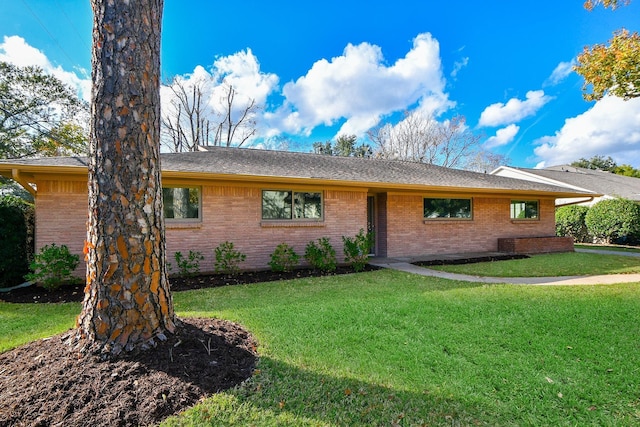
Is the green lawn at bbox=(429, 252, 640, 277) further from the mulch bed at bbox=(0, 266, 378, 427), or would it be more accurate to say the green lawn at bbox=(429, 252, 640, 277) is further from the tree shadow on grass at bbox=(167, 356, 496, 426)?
the mulch bed at bbox=(0, 266, 378, 427)

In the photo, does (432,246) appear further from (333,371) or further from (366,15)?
(366,15)

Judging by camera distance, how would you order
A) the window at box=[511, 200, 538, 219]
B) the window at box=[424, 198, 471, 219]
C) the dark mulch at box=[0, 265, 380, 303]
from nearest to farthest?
the dark mulch at box=[0, 265, 380, 303], the window at box=[424, 198, 471, 219], the window at box=[511, 200, 538, 219]

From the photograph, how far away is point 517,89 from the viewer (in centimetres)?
2402

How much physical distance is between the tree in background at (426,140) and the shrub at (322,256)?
25444 mm

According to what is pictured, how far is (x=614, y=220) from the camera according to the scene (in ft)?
54.6

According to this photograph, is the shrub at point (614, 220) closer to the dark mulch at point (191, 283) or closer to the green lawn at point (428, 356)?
the green lawn at point (428, 356)

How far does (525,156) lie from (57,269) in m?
43.8

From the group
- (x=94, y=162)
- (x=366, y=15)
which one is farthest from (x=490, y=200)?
(x=94, y=162)

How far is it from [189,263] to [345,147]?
3111 cm

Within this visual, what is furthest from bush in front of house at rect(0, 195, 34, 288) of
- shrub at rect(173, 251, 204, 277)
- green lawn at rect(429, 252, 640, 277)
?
green lawn at rect(429, 252, 640, 277)

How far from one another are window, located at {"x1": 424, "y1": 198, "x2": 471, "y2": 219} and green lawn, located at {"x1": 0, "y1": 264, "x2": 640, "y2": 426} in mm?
5999

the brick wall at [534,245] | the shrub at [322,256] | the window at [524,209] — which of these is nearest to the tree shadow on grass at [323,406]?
the shrub at [322,256]

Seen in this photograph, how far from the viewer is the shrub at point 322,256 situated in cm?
873

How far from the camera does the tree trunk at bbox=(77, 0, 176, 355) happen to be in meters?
2.86
